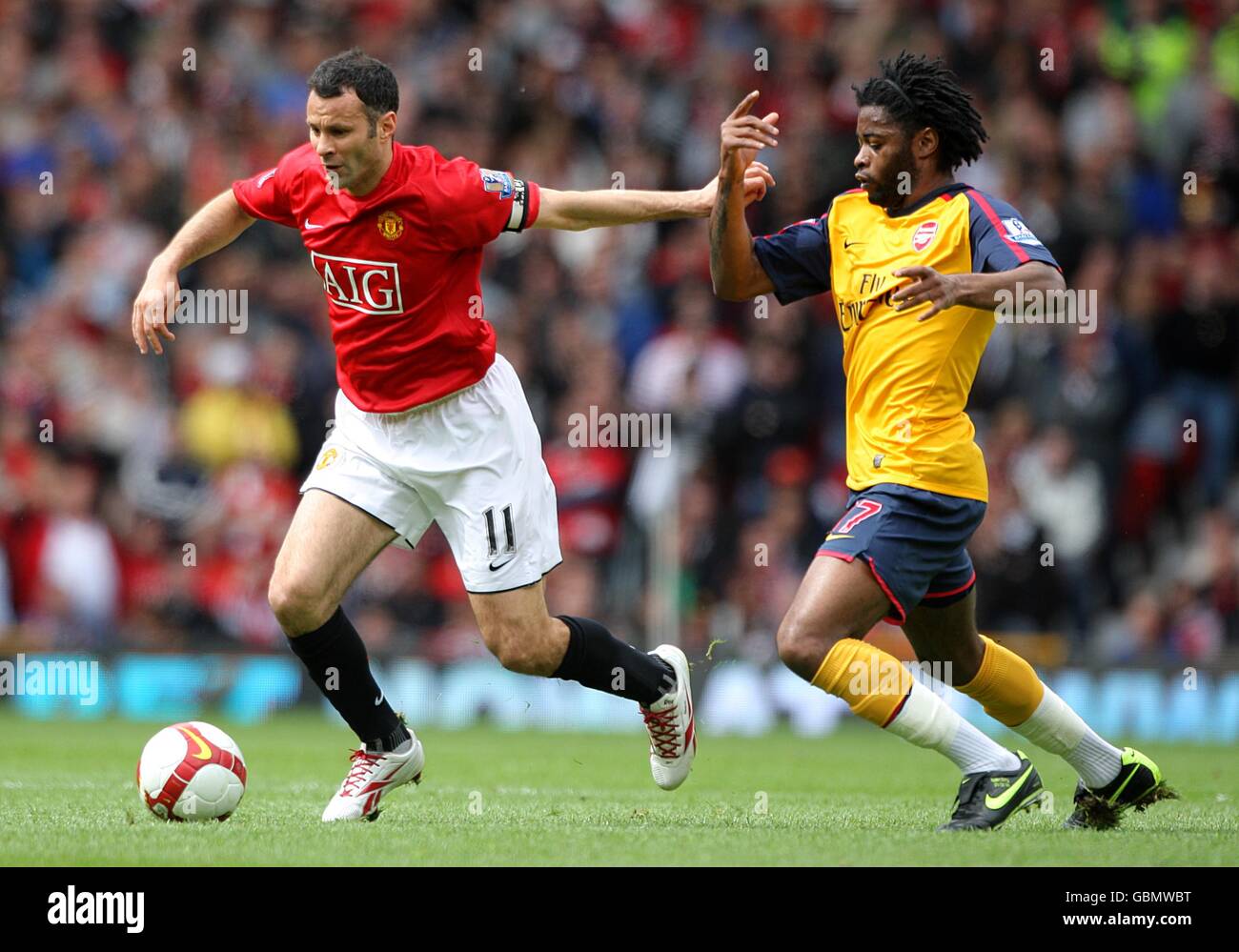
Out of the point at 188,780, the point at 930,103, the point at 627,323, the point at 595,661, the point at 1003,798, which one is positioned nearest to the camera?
the point at 1003,798

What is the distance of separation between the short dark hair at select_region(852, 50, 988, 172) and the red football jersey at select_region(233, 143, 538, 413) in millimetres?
1319

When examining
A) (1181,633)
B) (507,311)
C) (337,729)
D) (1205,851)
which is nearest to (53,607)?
(337,729)

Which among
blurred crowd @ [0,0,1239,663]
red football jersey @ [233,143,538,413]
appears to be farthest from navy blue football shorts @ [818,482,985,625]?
blurred crowd @ [0,0,1239,663]

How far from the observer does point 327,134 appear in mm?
6562

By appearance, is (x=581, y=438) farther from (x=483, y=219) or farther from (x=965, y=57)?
(x=483, y=219)

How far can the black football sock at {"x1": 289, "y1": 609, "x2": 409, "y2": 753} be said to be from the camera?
22.3 feet

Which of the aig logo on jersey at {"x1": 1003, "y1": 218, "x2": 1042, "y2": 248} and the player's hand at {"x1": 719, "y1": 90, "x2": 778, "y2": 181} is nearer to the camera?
the aig logo on jersey at {"x1": 1003, "y1": 218, "x2": 1042, "y2": 248}

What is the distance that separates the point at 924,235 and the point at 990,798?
2.00 m

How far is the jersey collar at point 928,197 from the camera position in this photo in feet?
22.0

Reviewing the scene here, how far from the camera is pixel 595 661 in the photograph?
23.1ft

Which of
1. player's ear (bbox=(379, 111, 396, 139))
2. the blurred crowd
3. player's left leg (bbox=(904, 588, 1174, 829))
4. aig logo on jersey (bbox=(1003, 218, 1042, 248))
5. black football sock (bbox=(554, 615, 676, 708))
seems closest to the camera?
aig logo on jersey (bbox=(1003, 218, 1042, 248))

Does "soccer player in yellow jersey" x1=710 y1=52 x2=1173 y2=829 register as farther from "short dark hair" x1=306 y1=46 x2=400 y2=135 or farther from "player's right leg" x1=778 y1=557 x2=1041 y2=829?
"short dark hair" x1=306 y1=46 x2=400 y2=135

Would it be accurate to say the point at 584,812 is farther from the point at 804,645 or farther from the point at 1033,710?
the point at 1033,710

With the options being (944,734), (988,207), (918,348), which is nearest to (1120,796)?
(944,734)
